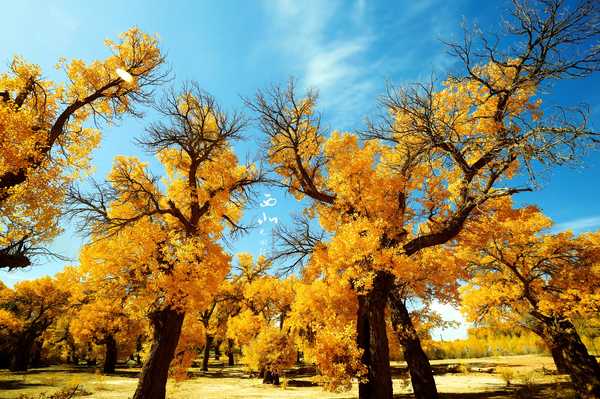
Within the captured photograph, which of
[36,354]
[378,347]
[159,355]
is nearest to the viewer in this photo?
[159,355]

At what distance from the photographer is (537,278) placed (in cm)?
1313

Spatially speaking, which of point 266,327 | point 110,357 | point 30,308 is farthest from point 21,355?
point 266,327

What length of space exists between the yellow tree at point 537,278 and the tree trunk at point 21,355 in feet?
155

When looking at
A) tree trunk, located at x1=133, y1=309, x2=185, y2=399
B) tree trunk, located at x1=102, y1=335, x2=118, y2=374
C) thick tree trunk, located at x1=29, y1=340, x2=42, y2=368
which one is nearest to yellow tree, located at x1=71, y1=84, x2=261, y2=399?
tree trunk, located at x1=133, y1=309, x2=185, y2=399

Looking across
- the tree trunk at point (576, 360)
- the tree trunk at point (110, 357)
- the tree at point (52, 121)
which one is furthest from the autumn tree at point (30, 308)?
the tree trunk at point (576, 360)

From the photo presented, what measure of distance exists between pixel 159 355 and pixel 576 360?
15.9 meters

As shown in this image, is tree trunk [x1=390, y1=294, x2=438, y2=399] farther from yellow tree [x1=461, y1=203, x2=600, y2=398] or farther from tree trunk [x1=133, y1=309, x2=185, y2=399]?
tree trunk [x1=133, y1=309, x2=185, y2=399]

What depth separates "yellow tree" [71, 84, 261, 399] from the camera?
422 inches

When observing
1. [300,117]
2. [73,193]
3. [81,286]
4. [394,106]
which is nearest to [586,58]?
[394,106]

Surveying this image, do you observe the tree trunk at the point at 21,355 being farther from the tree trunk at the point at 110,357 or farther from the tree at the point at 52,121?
the tree at the point at 52,121

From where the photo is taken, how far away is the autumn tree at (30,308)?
36700 millimetres

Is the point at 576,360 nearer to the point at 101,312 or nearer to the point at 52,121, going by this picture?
the point at 52,121

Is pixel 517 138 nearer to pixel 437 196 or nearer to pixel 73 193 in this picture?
pixel 437 196

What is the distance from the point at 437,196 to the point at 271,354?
52.3 ft
